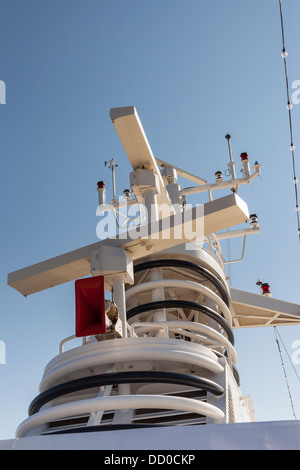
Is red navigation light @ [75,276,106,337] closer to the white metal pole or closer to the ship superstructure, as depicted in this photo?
the ship superstructure

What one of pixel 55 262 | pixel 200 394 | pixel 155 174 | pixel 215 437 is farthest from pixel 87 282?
pixel 215 437

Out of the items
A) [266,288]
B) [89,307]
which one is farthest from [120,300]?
[266,288]

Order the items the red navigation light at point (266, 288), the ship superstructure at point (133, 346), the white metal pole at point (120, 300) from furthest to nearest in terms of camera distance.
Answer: the red navigation light at point (266, 288)
the white metal pole at point (120, 300)
the ship superstructure at point (133, 346)

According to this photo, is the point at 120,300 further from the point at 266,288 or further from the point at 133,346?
the point at 266,288

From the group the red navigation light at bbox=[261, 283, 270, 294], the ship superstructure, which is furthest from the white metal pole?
the red navigation light at bbox=[261, 283, 270, 294]

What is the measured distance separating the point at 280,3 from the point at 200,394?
5.33 meters

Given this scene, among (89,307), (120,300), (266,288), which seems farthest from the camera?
(266,288)

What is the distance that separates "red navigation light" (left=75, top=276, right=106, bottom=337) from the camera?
6430 mm

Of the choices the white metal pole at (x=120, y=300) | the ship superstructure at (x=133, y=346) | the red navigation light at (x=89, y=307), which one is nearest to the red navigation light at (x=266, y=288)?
the ship superstructure at (x=133, y=346)

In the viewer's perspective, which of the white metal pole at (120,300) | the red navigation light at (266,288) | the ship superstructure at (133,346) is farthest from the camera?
the red navigation light at (266,288)

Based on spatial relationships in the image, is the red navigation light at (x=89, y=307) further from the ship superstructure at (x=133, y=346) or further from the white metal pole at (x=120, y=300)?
the white metal pole at (x=120, y=300)

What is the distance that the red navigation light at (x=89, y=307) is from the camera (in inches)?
253

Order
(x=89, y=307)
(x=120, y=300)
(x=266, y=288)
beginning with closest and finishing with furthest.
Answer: (x=89, y=307) < (x=120, y=300) < (x=266, y=288)

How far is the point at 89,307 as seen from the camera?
6539 millimetres
